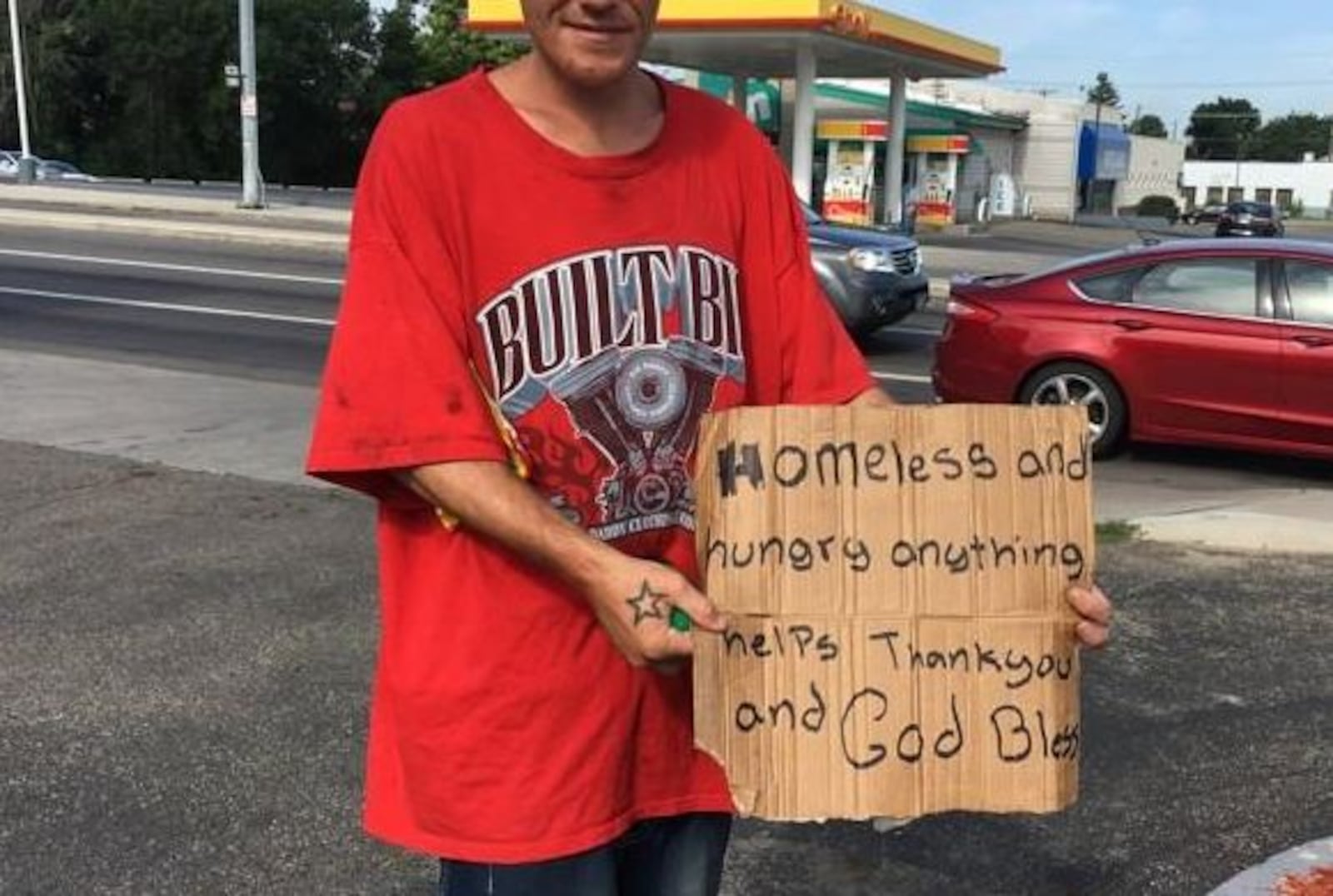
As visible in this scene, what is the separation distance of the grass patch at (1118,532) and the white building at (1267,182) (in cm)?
10494

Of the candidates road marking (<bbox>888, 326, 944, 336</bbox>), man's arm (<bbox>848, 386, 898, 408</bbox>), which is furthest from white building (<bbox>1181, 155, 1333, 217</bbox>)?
man's arm (<bbox>848, 386, 898, 408</bbox>)

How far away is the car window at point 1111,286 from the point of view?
30.6 ft

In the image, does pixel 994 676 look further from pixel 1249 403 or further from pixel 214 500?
pixel 1249 403

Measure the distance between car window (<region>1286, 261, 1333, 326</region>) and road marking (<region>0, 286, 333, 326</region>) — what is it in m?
8.46

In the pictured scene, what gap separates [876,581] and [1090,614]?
0.24m

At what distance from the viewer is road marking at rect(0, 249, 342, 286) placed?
18109 millimetres

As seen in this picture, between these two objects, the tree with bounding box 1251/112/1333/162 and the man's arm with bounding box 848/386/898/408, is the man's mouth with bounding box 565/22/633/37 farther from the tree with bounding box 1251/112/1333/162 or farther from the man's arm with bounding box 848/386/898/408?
the tree with bounding box 1251/112/1333/162

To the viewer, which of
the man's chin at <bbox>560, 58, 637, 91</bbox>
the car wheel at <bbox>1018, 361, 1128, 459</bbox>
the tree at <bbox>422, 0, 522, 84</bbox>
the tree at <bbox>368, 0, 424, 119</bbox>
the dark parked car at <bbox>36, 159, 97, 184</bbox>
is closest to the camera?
the man's chin at <bbox>560, 58, 637, 91</bbox>

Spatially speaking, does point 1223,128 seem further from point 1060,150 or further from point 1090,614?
point 1090,614

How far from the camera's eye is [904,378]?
12.2 meters

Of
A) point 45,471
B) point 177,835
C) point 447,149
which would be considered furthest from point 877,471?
point 45,471

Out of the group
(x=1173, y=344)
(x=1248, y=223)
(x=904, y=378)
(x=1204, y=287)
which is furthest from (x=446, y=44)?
(x=1173, y=344)

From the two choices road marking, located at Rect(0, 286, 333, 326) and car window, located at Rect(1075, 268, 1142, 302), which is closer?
car window, located at Rect(1075, 268, 1142, 302)

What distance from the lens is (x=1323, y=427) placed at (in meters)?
8.57
